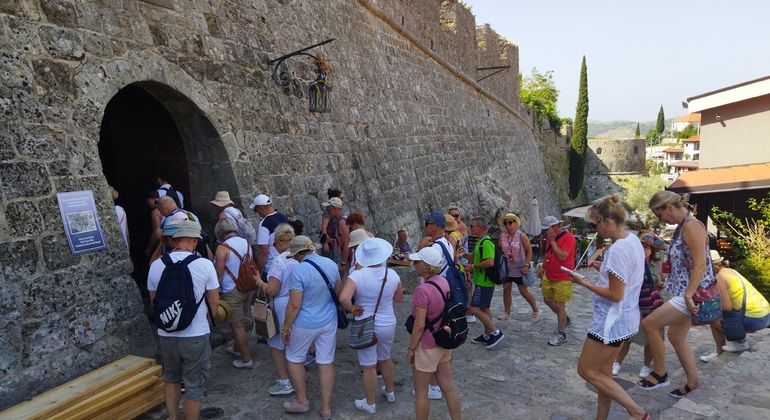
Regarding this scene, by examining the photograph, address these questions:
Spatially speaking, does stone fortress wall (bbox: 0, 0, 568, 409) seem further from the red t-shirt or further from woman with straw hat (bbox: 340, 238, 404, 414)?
the red t-shirt

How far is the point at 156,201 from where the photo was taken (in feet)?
17.2

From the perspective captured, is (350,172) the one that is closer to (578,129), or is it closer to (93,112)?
(93,112)

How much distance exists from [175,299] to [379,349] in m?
1.62

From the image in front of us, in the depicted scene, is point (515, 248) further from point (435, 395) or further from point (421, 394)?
point (421, 394)

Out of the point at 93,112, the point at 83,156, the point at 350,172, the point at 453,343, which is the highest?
the point at 93,112

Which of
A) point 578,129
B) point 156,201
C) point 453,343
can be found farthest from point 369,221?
point 578,129

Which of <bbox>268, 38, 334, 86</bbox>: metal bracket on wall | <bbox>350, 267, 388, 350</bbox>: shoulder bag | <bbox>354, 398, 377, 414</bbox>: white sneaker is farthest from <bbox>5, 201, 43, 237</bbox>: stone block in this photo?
<bbox>268, 38, 334, 86</bbox>: metal bracket on wall

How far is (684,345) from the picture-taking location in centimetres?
419

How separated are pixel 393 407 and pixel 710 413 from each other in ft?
7.84

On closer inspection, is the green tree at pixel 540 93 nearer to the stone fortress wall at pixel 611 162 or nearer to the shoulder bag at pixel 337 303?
the stone fortress wall at pixel 611 162

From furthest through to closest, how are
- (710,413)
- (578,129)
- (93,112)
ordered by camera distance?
1. (578,129)
2. (93,112)
3. (710,413)

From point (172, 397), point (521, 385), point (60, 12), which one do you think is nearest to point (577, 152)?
point (521, 385)

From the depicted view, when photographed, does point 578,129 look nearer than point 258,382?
No

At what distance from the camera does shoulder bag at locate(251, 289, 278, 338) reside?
428 centimetres
